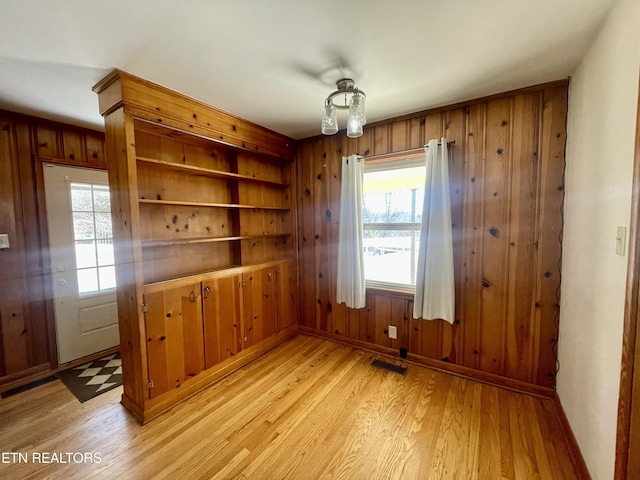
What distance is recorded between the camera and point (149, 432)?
5.52 ft

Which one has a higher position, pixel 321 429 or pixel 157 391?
pixel 157 391

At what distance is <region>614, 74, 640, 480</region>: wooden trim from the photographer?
942mm

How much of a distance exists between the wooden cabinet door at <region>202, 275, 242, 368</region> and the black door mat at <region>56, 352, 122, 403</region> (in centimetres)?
86

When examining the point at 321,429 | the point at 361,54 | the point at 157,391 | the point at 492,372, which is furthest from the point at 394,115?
the point at 157,391

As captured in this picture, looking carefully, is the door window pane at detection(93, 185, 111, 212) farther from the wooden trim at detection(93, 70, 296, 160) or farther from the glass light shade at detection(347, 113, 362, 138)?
the glass light shade at detection(347, 113, 362, 138)

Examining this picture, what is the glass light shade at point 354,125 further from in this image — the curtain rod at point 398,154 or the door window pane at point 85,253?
the door window pane at point 85,253

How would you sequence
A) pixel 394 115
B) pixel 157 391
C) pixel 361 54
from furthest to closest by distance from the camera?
pixel 394 115 < pixel 157 391 < pixel 361 54

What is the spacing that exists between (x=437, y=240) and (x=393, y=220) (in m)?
0.53

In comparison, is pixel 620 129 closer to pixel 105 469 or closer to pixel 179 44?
pixel 179 44

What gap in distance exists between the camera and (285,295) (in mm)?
3029

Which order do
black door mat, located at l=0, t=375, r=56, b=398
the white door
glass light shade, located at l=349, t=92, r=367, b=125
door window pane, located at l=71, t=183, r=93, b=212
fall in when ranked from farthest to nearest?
door window pane, located at l=71, t=183, r=93, b=212
the white door
black door mat, located at l=0, t=375, r=56, b=398
glass light shade, located at l=349, t=92, r=367, b=125

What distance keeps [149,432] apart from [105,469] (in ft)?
0.87

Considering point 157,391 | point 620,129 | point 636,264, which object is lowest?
point 157,391

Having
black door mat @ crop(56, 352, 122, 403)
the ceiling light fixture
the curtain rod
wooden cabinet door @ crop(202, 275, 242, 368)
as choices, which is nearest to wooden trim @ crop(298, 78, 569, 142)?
the curtain rod
